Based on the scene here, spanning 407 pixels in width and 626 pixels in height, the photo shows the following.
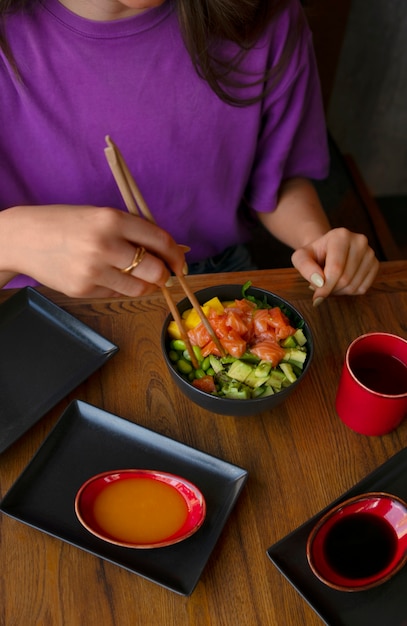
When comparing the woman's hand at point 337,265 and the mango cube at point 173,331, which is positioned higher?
the mango cube at point 173,331

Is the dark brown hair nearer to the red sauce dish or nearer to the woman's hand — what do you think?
the woman's hand

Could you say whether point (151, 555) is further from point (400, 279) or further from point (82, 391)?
point (400, 279)

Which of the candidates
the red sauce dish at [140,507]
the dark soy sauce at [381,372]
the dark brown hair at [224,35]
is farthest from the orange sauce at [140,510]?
the dark brown hair at [224,35]

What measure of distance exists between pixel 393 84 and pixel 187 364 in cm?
201

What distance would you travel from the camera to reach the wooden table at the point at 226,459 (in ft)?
2.73

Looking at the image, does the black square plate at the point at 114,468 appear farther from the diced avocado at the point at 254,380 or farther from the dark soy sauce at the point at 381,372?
the dark soy sauce at the point at 381,372

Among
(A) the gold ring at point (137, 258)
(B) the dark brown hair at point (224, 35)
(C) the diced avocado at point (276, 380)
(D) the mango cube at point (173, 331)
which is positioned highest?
(B) the dark brown hair at point (224, 35)

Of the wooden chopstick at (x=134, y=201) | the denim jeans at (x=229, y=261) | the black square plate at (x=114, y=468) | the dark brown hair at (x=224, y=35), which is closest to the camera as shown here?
the wooden chopstick at (x=134, y=201)

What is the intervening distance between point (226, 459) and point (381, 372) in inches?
12.0

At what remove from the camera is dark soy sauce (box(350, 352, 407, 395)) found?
983 millimetres

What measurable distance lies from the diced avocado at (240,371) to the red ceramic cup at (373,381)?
162mm

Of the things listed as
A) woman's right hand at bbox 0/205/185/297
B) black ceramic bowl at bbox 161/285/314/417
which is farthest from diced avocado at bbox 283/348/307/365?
woman's right hand at bbox 0/205/185/297

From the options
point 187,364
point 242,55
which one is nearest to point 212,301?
point 187,364

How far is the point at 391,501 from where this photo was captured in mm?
878
